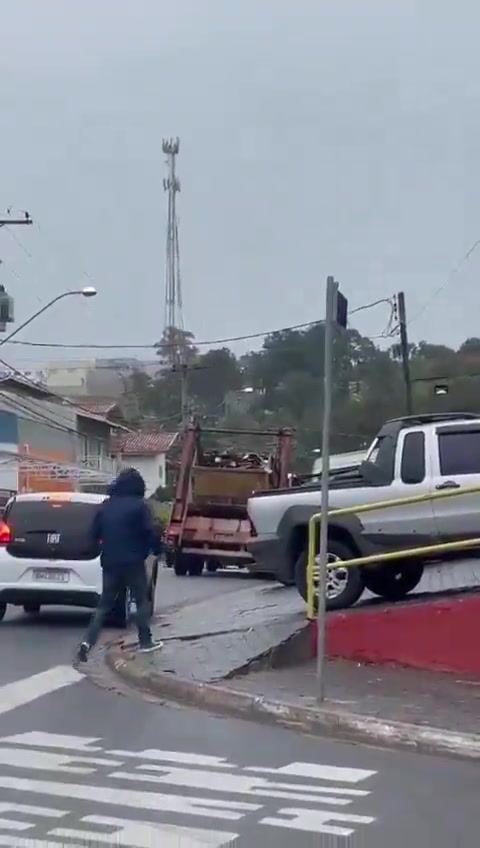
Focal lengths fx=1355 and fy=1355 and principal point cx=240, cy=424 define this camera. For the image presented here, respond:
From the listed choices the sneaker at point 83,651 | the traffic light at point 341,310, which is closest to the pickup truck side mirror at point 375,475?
the sneaker at point 83,651

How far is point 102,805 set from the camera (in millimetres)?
7180

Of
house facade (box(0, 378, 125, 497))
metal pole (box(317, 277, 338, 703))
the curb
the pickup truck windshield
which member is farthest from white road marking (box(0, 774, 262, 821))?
house facade (box(0, 378, 125, 497))

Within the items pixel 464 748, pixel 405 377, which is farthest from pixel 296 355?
pixel 464 748

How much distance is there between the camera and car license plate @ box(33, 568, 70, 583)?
51.4 ft

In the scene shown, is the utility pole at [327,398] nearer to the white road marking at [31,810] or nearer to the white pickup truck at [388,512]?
the white road marking at [31,810]

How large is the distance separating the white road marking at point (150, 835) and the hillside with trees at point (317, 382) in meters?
20.2

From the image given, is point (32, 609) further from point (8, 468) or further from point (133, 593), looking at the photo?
point (8, 468)

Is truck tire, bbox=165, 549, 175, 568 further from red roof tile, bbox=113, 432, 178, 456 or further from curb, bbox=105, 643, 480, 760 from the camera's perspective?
red roof tile, bbox=113, 432, 178, 456

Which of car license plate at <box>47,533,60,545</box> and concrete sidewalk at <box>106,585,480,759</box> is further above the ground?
car license plate at <box>47,533,60,545</box>

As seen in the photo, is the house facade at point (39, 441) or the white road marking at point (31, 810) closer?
the white road marking at point (31, 810)

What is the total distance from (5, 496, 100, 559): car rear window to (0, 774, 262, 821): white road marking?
800cm

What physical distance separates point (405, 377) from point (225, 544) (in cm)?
902

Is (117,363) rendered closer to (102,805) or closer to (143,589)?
(143,589)

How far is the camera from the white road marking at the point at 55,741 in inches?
347
